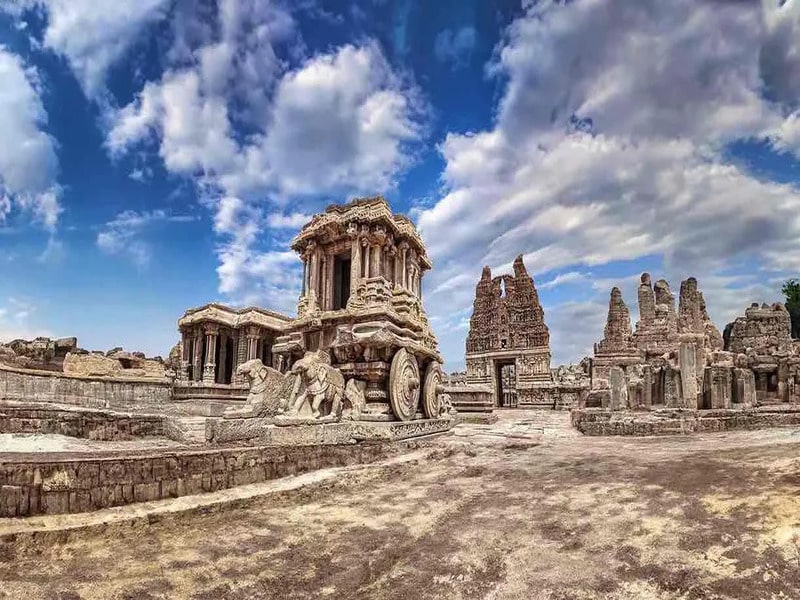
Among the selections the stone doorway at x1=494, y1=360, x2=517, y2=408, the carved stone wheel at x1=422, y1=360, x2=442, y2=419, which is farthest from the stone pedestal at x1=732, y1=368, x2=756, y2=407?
the stone doorway at x1=494, y1=360, x2=517, y2=408

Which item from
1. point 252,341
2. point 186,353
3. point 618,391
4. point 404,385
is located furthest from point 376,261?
point 186,353

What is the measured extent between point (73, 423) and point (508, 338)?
28.7 m

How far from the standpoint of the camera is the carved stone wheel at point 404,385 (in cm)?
959

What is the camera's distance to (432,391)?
37.2ft

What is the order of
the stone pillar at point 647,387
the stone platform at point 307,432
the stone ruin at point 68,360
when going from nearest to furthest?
the stone platform at point 307,432, the stone pillar at point 647,387, the stone ruin at point 68,360

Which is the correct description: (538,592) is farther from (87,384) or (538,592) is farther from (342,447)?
(87,384)

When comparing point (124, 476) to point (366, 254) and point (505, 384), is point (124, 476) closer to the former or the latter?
point (366, 254)

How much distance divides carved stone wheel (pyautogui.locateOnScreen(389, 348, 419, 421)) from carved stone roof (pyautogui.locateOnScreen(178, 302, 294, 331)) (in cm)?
1926

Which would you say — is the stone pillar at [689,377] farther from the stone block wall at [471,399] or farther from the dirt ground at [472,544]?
the dirt ground at [472,544]

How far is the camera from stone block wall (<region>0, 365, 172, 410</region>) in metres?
13.6

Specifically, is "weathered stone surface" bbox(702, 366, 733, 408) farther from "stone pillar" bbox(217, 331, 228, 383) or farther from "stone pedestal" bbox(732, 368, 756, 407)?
"stone pillar" bbox(217, 331, 228, 383)

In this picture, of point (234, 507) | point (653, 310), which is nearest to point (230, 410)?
point (234, 507)

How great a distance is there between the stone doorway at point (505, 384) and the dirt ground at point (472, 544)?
29.1m

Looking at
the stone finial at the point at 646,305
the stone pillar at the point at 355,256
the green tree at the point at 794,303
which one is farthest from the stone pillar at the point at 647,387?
the green tree at the point at 794,303
